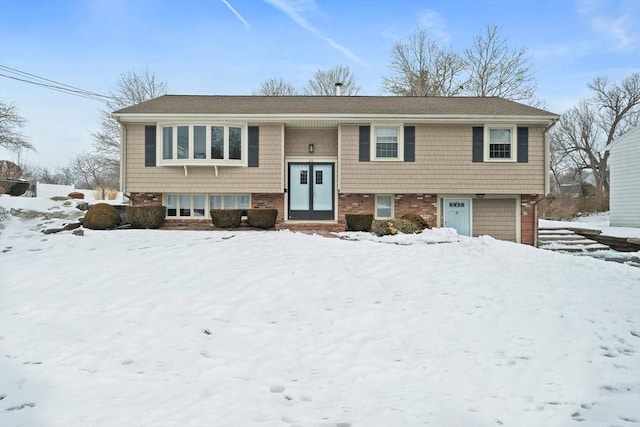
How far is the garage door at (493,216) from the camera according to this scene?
14688mm

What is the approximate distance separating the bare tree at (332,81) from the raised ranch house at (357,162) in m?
18.5

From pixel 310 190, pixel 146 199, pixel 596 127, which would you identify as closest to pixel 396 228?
pixel 310 190

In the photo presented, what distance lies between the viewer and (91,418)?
9.38 ft

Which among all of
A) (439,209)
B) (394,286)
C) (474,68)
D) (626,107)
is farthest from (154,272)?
(626,107)

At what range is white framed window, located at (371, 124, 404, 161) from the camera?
14117 millimetres

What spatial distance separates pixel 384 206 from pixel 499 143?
4775mm

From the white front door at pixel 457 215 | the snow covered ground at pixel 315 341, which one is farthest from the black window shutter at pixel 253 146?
the white front door at pixel 457 215

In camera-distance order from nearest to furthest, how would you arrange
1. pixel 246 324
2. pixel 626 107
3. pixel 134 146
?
pixel 246 324 → pixel 134 146 → pixel 626 107

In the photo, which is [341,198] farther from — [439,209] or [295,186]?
[439,209]

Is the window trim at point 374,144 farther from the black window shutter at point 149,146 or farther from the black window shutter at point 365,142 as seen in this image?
the black window shutter at point 149,146

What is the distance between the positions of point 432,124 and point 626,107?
102 ft

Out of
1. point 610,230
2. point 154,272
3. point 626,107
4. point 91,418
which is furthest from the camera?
point 626,107

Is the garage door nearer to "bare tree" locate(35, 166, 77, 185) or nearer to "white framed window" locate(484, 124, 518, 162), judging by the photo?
"white framed window" locate(484, 124, 518, 162)

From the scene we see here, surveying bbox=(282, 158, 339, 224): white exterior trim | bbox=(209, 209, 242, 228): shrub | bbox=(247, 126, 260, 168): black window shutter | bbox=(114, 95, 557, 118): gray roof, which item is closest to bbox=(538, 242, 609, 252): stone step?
bbox=(114, 95, 557, 118): gray roof
